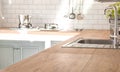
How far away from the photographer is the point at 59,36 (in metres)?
3.76

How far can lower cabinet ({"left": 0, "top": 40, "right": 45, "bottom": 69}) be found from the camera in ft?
12.4

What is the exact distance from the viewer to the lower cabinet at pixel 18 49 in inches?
149

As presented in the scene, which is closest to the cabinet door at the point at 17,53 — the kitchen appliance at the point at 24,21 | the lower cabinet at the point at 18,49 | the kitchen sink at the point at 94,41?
the lower cabinet at the point at 18,49

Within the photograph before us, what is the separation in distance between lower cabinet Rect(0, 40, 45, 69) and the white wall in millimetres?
716

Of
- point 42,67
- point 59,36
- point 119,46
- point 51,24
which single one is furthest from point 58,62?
point 51,24

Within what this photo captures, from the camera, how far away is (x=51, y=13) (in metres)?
4.46

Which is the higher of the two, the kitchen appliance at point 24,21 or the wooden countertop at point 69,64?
the kitchen appliance at point 24,21

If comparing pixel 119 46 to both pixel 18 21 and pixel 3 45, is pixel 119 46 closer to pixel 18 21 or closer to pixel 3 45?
pixel 3 45

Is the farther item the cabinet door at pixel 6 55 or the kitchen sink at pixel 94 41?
the cabinet door at pixel 6 55

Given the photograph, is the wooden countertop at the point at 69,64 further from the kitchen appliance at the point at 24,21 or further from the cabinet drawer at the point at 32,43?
the kitchen appliance at the point at 24,21

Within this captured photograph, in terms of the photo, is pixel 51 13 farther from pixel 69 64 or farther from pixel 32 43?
pixel 69 64

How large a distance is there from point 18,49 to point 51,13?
952 millimetres

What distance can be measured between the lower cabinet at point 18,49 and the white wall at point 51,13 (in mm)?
716

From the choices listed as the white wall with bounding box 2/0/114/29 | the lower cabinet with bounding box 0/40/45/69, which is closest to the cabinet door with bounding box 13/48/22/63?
the lower cabinet with bounding box 0/40/45/69
